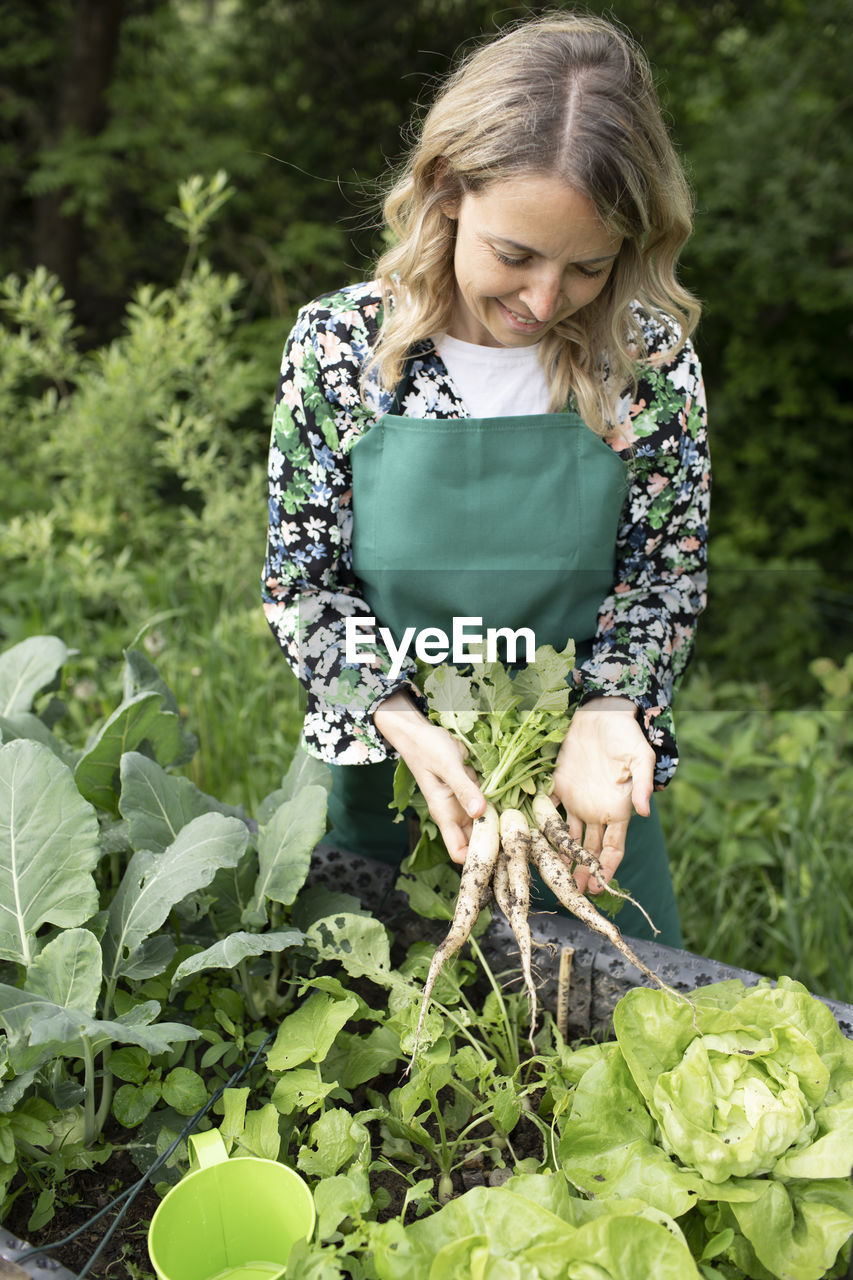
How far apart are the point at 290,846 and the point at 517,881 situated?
27 centimetres

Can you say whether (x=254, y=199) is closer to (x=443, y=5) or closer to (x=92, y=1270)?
(x=443, y=5)

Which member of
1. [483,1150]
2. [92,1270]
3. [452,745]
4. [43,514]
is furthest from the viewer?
[43,514]

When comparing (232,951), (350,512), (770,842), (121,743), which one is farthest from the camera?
(770,842)

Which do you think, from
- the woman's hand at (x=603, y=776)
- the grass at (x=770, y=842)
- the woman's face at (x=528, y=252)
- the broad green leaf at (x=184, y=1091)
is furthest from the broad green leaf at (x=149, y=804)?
the grass at (x=770, y=842)

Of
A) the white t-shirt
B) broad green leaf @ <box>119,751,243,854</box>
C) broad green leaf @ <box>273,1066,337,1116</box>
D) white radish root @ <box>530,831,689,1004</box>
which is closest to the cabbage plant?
white radish root @ <box>530,831,689,1004</box>

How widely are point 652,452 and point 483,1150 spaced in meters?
0.92

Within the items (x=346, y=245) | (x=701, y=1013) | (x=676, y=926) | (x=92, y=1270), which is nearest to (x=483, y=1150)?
(x=701, y=1013)

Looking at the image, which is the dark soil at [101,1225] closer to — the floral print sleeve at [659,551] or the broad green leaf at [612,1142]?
the broad green leaf at [612,1142]

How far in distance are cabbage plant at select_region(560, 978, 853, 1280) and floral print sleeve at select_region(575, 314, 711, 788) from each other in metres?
0.40

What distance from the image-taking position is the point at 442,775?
1.17m

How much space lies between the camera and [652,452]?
1354 mm

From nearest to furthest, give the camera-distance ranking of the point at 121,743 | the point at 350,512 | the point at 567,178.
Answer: the point at 567,178, the point at 121,743, the point at 350,512

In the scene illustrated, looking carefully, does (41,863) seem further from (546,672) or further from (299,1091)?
(546,672)

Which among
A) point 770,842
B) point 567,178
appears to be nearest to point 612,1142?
point 567,178
